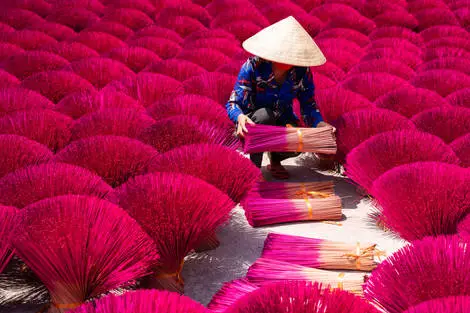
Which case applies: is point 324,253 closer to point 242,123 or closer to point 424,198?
point 424,198

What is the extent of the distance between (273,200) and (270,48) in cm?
47

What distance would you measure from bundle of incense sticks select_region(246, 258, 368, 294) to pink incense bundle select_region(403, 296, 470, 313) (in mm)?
270

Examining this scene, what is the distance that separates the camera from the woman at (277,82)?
168 cm

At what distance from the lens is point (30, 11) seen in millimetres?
3070

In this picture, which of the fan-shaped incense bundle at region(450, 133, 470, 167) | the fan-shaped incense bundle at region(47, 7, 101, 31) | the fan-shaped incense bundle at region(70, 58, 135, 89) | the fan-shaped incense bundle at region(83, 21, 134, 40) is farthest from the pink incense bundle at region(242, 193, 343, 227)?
the fan-shaped incense bundle at region(47, 7, 101, 31)

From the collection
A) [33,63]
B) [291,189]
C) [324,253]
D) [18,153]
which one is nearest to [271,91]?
[291,189]

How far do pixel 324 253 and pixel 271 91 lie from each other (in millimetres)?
655

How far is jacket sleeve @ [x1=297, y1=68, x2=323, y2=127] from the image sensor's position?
67.7 inches

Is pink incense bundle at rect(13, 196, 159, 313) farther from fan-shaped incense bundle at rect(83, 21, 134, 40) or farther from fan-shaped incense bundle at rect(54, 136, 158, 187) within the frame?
fan-shaped incense bundle at rect(83, 21, 134, 40)

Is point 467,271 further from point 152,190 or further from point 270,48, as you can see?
point 270,48

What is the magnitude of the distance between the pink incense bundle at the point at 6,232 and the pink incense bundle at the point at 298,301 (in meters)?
0.44

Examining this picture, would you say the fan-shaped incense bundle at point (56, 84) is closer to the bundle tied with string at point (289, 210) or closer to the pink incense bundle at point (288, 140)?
the pink incense bundle at point (288, 140)

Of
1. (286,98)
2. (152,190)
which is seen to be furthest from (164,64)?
(152,190)

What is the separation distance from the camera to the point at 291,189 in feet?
5.19
